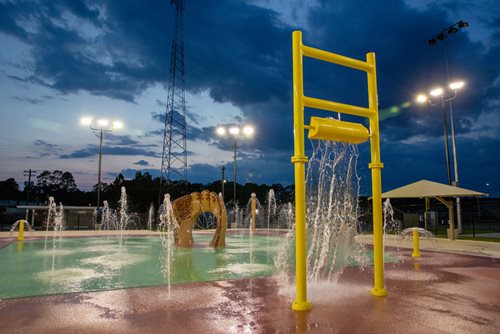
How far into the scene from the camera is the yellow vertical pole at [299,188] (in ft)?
15.3

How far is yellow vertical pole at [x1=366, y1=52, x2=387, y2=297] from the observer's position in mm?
5566

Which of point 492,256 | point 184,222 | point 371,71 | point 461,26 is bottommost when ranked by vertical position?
point 492,256

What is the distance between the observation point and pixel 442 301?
523 centimetres

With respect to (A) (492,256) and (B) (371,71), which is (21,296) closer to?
(B) (371,71)

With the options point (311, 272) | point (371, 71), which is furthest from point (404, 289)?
point (371, 71)

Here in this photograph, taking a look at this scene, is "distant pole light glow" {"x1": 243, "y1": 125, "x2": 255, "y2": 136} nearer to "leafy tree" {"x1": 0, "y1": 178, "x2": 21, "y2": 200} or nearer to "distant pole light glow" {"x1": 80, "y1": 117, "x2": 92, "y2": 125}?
"distant pole light glow" {"x1": 80, "y1": 117, "x2": 92, "y2": 125}

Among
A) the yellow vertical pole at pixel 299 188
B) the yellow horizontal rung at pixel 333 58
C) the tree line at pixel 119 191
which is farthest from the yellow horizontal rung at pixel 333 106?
the tree line at pixel 119 191

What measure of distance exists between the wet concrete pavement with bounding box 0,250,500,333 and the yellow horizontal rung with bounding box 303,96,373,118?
2.85m

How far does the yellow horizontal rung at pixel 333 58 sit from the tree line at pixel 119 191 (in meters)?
35.0

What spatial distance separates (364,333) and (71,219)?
29.2 m

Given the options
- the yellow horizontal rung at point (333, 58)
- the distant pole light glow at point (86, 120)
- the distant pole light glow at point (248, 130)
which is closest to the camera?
the yellow horizontal rung at point (333, 58)

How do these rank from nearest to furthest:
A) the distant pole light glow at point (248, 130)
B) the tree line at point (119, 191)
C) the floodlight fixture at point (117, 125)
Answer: the distant pole light glow at point (248, 130)
the floodlight fixture at point (117, 125)
the tree line at point (119, 191)

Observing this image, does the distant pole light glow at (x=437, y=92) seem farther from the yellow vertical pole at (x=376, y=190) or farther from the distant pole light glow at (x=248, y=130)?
the yellow vertical pole at (x=376, y=190)

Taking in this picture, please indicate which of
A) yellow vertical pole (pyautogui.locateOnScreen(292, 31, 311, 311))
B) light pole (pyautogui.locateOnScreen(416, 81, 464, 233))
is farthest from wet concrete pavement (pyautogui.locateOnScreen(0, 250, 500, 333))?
light pole (pyautogui.locateOnScreen(416, 81, 464, 233))
